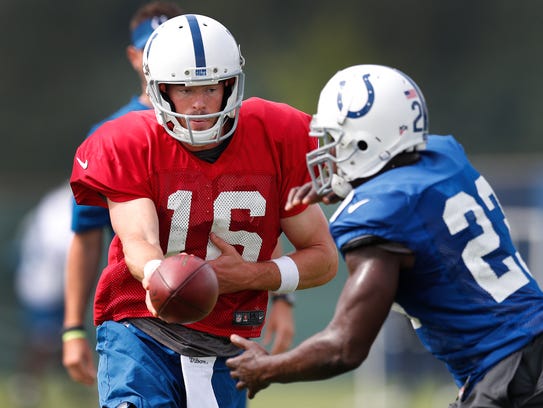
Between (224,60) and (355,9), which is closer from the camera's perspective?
(224,60)

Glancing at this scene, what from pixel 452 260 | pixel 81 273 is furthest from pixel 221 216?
pixel 81 273

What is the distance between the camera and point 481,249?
3.99 m

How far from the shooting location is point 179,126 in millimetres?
4492

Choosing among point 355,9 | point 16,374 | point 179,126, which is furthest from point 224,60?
point 355,9

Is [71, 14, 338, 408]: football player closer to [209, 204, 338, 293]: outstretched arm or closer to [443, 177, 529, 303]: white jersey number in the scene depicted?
[209, 204, 338, 293]: outstretched arm

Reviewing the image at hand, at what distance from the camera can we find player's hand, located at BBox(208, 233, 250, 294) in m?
4.45

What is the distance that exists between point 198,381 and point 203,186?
696mm

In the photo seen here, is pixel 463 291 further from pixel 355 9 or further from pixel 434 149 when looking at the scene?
pixel 355 9

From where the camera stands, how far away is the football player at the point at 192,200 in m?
4.48

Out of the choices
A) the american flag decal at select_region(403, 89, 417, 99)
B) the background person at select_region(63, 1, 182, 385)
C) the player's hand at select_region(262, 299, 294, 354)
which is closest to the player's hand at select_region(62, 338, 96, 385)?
the background person at select_region(63, 1, 182, 385)

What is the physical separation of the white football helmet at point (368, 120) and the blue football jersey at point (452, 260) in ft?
0.31

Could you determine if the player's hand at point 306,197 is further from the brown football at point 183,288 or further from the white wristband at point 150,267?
the white wristband at point 150,267

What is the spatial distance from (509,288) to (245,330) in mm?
1107

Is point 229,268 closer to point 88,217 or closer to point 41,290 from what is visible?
point 88,217
